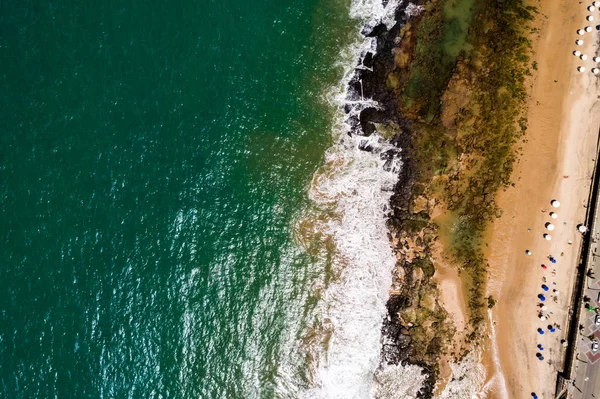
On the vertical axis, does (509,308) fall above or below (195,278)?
above

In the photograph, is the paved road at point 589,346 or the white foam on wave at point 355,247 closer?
the paved road at point 589,346

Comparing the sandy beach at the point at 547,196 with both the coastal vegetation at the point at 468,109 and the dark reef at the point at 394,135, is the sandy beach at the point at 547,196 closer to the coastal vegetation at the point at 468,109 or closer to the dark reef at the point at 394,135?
the coastal vegetation at the point at 468,109

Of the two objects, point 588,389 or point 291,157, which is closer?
point 588,389

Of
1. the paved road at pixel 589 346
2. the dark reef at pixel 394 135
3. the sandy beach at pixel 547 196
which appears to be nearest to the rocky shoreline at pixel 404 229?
the dark reef at pixel 394 135

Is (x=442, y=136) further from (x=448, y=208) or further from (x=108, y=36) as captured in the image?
(x=108, y=36)

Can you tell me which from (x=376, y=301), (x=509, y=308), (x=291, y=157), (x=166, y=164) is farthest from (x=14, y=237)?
(x=509, y=308)

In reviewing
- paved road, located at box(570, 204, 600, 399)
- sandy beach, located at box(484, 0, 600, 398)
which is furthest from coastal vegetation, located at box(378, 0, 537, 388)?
paved road, located at box(570, 204, 600, 399)

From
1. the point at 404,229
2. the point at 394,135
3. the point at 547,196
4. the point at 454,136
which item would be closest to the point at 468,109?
the point at 454,136
